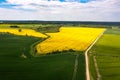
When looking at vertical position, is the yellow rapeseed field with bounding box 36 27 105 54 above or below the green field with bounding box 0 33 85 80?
below

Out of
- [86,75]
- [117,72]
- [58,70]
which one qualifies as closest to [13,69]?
[58,70]

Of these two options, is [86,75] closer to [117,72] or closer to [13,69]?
[117,72]

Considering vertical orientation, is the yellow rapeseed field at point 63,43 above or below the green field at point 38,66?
below

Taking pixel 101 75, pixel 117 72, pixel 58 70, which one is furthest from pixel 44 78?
pixel 117 72

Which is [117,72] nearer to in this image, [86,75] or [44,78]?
[86,75]

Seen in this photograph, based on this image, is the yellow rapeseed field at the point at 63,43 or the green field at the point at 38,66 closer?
the green field at the point at 38,66

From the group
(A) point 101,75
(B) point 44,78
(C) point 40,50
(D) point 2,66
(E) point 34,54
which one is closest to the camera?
(B) point 44,78

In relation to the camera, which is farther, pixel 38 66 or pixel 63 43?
pixel 63 43

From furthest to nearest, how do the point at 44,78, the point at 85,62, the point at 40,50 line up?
1. the point at 40,50
2. the point at 85,62
3. the point at 44,78

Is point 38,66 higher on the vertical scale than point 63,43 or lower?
higher

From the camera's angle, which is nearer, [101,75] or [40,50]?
[101,75]
